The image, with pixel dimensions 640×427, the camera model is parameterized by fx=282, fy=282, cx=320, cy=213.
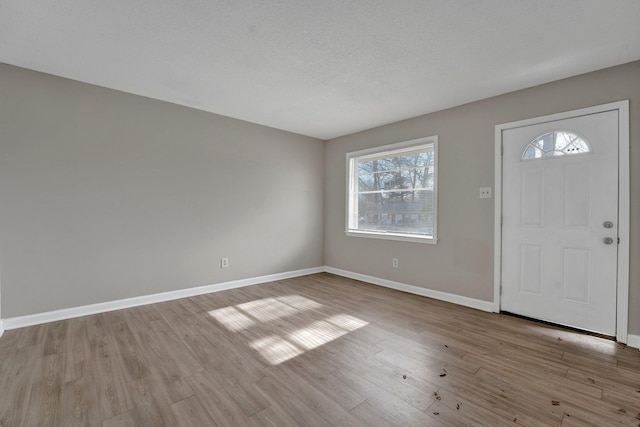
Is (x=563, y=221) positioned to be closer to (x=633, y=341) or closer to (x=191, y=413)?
(x=633, y=341)

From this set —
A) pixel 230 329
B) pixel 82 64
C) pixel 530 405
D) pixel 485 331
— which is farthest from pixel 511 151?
pixel 82 64

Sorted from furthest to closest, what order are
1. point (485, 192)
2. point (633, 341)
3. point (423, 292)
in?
1. point (423, 292)
2. point (485, 192)
3. point (633, 341)

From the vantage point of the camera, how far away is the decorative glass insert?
9.30ft

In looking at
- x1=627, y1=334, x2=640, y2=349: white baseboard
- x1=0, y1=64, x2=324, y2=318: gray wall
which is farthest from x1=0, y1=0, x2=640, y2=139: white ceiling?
x1=627, y1=334, x2=640, y2=349: white baseboard

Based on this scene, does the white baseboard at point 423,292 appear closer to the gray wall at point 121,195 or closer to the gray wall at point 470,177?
the gray wall at point 470,177

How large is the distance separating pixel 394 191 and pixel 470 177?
1.20 metres

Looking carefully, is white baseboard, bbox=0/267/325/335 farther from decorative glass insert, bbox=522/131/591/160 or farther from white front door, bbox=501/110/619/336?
decorative glass insert, bbox=522/131/591/160

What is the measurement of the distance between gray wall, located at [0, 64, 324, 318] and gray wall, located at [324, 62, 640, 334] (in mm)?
1999

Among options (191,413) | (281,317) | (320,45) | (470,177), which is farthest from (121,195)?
(470,177)

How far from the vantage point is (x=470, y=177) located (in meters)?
3.58

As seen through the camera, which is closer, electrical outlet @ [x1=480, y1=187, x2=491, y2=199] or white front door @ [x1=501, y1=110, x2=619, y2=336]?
white front door @ [x1=501, y1=110, x2=619, y2=336]

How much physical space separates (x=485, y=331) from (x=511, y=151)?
2.01m

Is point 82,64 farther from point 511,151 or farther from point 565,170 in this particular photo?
point 565,170

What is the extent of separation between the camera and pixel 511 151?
10.6 ft
